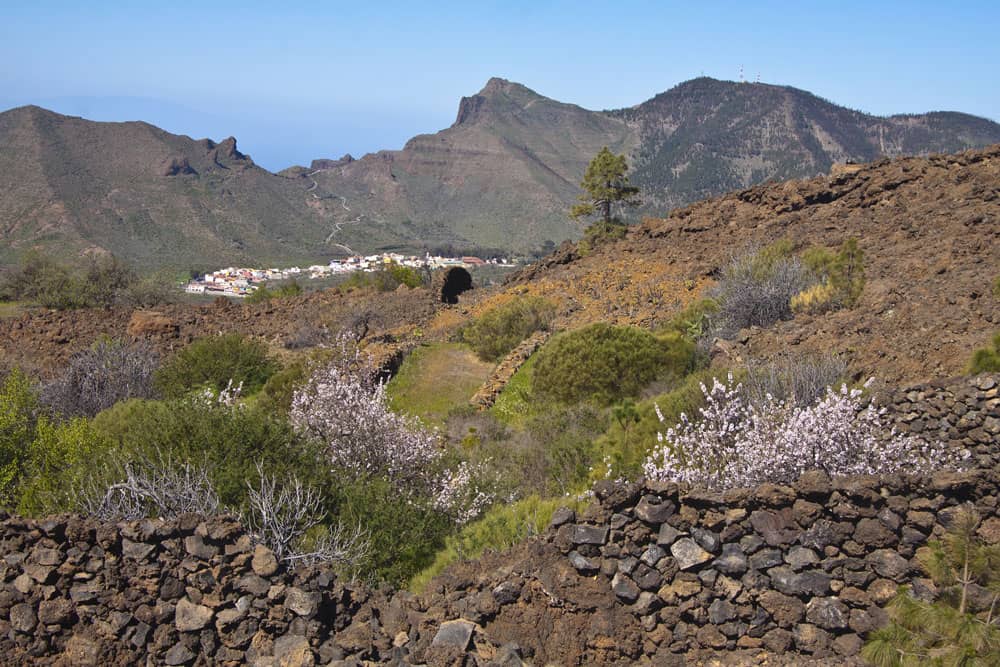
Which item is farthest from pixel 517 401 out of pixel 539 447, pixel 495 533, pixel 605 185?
pixel 605 185

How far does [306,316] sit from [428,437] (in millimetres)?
16265

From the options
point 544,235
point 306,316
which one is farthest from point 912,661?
point 544,235

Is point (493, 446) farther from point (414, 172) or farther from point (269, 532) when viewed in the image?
point (414, 172)

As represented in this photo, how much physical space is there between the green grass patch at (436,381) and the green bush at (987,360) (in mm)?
8361

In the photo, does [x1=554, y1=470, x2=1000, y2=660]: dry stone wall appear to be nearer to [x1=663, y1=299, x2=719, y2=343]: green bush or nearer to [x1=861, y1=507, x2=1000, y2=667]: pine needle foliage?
[x1=861, y1=507, x2=1000, y2=667]: pine needle foliage

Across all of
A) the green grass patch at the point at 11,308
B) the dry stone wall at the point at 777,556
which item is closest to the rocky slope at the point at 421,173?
the green grass patch at the point at 11,308

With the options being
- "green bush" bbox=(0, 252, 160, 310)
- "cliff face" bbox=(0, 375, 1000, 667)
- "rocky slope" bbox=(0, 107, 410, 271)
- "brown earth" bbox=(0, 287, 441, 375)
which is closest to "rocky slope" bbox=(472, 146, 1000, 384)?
"brown earth" bbox=(0, 287, 441, 375)

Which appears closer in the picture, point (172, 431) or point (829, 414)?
point (829, 414)

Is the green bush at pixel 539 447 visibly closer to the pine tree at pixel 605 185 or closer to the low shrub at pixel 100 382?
the low shrub at pixel 100 382

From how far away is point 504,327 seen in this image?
2059cm

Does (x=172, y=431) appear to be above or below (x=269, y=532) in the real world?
above

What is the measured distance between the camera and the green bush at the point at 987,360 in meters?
8.95

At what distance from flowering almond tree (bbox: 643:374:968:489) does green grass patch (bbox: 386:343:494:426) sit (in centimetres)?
660

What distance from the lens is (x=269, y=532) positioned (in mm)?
6367
